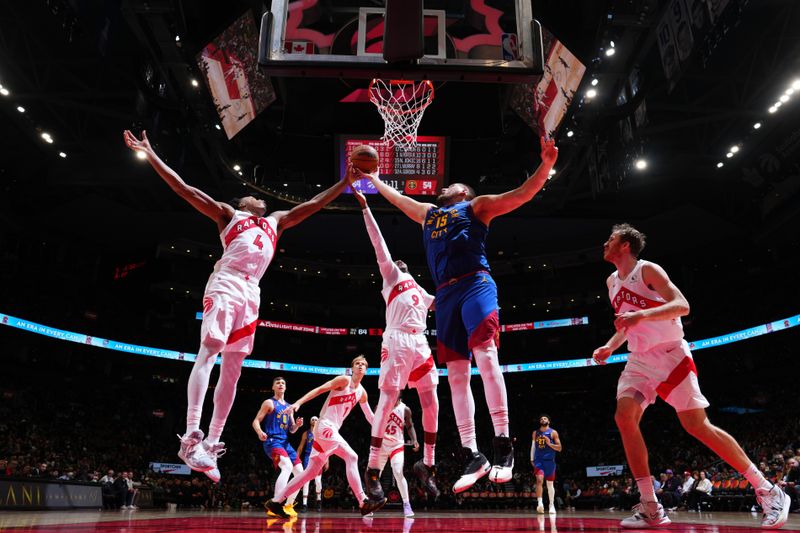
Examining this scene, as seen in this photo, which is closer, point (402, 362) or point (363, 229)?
point (402, 362)

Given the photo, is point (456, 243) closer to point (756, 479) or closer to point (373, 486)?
point (373, 486)

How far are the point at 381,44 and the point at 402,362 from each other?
3.43 m

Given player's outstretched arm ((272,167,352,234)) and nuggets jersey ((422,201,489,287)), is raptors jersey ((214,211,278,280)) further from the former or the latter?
nuggets jersey ((422,201,489,287))

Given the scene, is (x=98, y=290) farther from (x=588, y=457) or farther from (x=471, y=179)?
(x=588, y=457)

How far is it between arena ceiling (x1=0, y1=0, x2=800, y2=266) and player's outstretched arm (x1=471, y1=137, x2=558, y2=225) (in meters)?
7.86

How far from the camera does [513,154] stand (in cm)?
1853

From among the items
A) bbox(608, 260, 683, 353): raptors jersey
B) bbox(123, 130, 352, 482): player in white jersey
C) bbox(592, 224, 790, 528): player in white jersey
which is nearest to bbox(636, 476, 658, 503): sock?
bbox(592, 224, 790, 528): player in white jersey

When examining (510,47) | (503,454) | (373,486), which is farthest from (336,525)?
(510,47)

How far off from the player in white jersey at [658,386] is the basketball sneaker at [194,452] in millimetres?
3352

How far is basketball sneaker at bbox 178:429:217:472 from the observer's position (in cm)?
472

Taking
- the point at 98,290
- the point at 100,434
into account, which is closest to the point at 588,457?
the point at 100,434

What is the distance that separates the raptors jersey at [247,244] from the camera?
17.5 ft

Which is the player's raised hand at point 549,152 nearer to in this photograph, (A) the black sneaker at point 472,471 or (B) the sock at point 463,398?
(B) the sock at point 463,398

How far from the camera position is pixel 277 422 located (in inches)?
405
